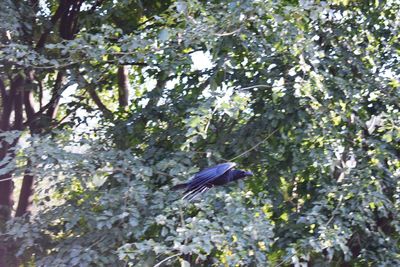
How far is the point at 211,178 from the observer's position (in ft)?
10.3

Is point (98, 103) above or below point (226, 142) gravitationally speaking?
above

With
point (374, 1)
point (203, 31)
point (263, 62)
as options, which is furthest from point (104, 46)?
point (374, 1)

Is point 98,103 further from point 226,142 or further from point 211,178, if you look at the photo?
point 211,178

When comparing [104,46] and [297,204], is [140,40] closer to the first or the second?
[104,46]

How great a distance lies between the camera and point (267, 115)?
3.77 meters

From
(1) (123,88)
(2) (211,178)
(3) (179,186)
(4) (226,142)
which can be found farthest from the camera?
(1) (123,88)

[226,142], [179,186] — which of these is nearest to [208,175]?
[179,186]

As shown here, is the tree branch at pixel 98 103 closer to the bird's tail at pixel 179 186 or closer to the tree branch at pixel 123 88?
the tree branch at pixel 123 88

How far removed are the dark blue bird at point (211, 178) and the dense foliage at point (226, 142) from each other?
0.13 m

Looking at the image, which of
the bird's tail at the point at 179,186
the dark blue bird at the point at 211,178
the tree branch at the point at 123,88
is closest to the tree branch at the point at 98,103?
the tree branch at the point at 123,88

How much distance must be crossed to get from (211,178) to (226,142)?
32.2 inches

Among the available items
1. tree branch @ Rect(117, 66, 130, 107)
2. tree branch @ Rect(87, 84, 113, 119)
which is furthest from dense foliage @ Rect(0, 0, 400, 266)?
tree branch @ Rect(117, 66, 130, 107)

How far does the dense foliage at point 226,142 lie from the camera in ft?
11.1

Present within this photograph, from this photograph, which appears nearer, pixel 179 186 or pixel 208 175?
pixel 208 175
